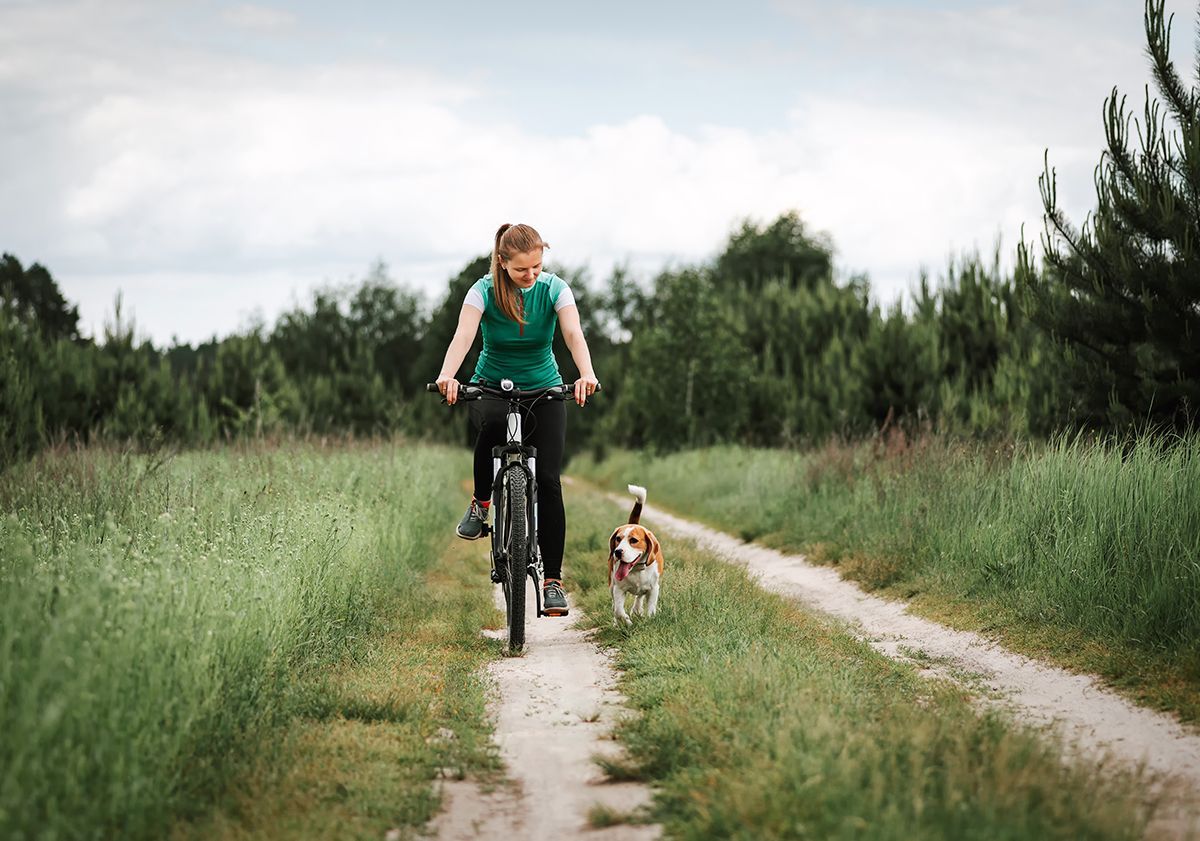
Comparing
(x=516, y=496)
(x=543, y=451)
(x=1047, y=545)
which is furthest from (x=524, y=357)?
(x=1047, y=545)

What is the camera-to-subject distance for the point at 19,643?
3.93m

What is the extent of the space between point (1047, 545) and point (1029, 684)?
2.55 meters

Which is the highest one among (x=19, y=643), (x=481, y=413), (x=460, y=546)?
(x=481, y=413)

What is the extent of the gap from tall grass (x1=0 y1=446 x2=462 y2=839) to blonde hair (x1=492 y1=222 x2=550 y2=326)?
2.11 m

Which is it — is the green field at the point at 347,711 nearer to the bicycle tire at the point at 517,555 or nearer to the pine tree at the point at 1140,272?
the bicycle tire at the point at 517,555

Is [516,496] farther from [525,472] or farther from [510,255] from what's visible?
[510,255]

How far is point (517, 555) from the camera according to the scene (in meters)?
6.98

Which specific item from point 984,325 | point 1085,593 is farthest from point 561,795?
point 984,325

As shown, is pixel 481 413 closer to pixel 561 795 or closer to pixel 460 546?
pixel 561 795

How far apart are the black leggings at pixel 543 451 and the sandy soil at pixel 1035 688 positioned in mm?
1303

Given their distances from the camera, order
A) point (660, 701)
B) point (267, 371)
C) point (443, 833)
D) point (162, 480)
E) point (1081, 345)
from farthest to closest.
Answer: point (267, 371) → point (1081, 345) → point (162, 480) → point (660, 701) → point (443, 833)

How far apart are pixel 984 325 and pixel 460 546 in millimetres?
19363

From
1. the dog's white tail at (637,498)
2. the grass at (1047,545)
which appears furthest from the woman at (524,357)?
the grass at (1047,545)

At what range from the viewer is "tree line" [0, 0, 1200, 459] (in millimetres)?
10617
